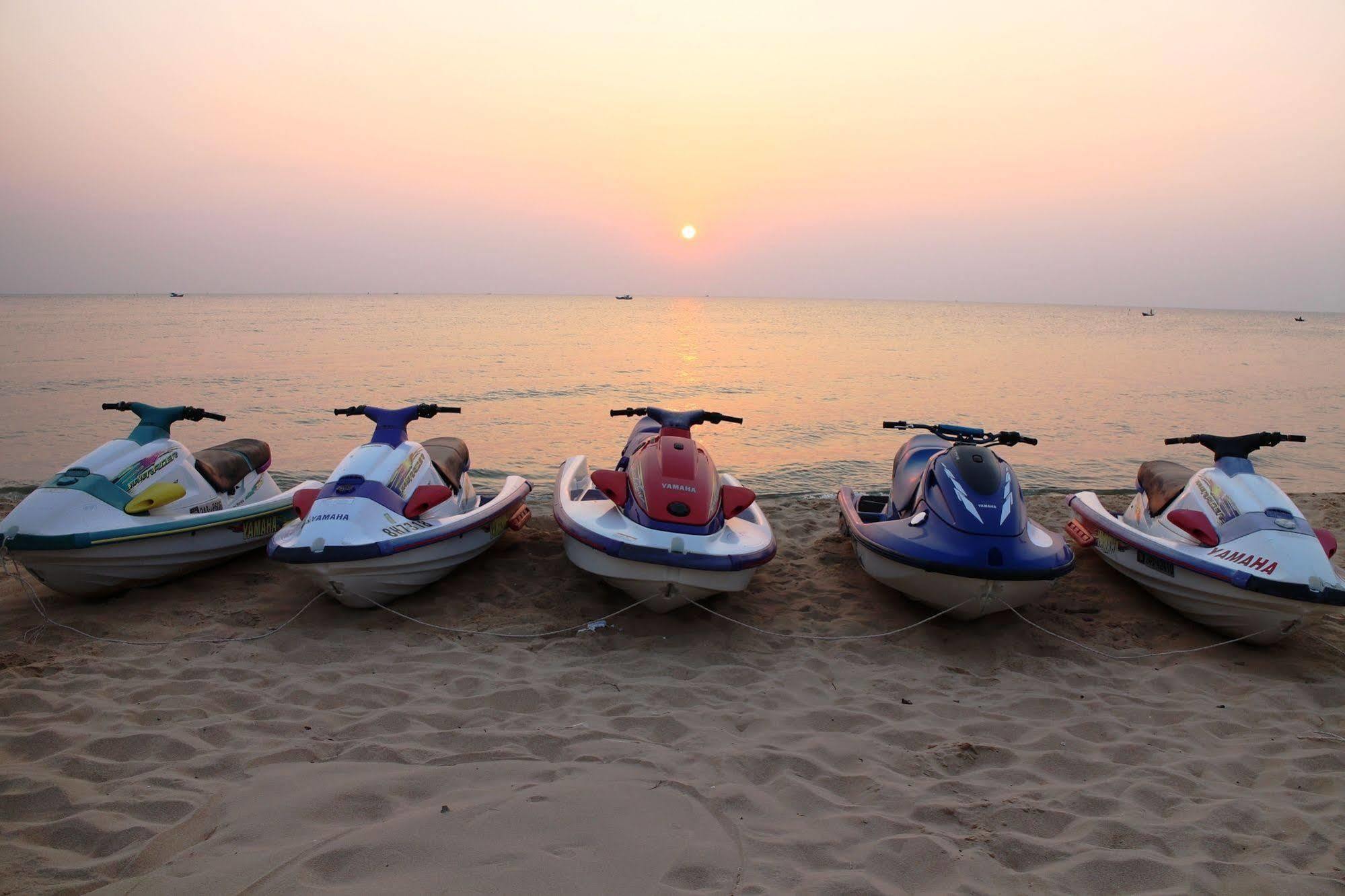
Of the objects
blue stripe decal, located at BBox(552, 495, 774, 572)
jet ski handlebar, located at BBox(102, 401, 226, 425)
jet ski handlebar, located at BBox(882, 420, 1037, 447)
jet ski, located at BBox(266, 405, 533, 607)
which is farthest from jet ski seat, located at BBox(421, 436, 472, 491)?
jet ski handlebar, located at BBox(882, 420, 1037, 447)

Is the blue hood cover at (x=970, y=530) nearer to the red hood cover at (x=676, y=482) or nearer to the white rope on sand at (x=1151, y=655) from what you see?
the white rope on sand at (x=1151, y=655)

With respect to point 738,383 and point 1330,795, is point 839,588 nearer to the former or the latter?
point 1330,795

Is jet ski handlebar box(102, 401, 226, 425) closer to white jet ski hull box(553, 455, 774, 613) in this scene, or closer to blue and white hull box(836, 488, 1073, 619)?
white jet ski hull box(553, 455, 774, 613)

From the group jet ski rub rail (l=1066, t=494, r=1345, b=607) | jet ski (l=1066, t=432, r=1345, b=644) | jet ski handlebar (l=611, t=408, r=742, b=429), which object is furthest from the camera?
jet ski handlebar (l=611, t=408, r=742, b=429)

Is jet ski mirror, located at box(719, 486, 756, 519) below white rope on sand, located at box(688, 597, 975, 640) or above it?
above

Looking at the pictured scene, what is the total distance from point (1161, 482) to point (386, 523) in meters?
6.68

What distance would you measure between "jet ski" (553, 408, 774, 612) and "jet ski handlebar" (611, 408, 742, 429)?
16 mm

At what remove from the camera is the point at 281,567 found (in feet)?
23.5

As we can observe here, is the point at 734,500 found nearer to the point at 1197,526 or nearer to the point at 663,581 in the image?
the point at 663,581

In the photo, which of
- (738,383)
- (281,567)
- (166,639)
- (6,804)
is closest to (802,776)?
(6,804)

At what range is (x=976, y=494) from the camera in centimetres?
597

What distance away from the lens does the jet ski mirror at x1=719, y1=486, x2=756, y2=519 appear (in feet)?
21.3

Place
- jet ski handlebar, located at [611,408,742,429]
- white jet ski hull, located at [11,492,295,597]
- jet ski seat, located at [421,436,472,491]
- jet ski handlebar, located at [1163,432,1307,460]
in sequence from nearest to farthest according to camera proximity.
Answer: white jet ski hull, located at [11,492,295,597], jet ski handlebar, located at [1163,432,1307,460], jet ski handlebar, located at [611,408,742,429], jet ski seat, located at [421,436,472,491]

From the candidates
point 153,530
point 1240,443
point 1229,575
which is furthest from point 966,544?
point 153,530
